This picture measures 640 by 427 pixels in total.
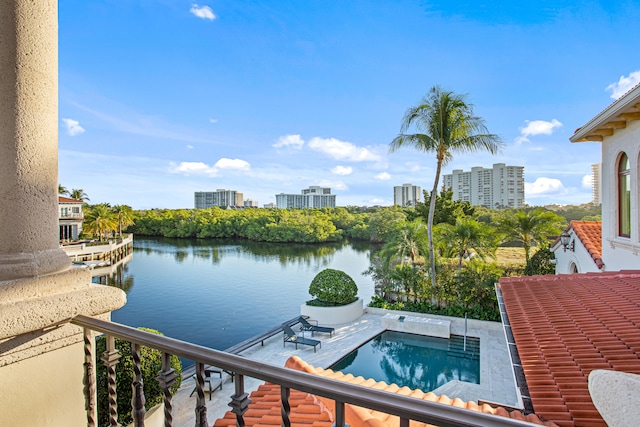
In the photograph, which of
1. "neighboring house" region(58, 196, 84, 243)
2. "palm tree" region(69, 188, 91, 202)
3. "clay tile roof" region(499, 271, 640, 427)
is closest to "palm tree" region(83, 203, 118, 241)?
"neighboring house" region(58, 196, 84, 243)

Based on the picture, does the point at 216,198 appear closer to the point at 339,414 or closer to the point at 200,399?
the point at 200,399

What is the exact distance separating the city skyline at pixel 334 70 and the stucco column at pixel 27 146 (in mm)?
202

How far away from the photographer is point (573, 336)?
4609 mm

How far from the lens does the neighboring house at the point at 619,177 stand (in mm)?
6771

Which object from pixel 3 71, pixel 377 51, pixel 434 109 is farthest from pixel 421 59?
pixel 3 71

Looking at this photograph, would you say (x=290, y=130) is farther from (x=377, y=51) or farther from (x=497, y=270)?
(x=497, y=270)

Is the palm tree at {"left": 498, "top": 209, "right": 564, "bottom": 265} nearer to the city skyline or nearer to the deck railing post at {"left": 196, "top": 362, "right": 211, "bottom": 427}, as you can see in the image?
the city skyline

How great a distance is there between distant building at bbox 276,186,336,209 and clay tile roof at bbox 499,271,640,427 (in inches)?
3906

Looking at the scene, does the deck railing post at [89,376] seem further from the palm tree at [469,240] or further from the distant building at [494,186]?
the distant building at [494,186]

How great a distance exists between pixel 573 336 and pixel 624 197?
479 centimetres

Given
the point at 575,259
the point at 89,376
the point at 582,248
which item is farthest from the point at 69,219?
the point at 89,376

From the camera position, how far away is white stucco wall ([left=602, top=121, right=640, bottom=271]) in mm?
6871

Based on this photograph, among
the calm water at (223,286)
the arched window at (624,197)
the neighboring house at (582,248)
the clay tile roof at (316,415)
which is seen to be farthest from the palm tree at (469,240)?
the clay tile roof at (316,415)

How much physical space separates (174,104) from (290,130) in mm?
22275
